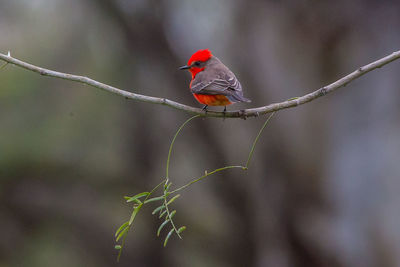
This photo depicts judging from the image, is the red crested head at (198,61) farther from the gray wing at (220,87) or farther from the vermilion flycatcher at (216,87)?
the gray wing at (220,87)

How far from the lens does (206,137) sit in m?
7.78

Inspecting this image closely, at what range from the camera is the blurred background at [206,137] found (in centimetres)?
717

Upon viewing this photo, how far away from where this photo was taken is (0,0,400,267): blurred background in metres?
7.17

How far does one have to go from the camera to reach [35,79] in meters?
8.62

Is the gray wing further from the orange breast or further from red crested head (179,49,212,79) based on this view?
red crested head (179,49,212,79)

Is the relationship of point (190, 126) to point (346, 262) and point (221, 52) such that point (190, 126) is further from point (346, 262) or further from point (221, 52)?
point (346, 262)

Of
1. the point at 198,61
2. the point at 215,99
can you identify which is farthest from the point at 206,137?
the point at 215,99

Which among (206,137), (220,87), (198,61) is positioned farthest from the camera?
(206,137)

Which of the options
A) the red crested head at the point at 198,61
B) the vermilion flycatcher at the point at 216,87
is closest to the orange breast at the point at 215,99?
the vermilion flycatcher at the point at 216,87

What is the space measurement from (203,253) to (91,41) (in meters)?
3.74

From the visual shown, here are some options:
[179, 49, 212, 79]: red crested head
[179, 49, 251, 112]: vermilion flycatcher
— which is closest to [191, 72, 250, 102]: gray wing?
[179, 49, 251, 112]: vermilion flycatcher

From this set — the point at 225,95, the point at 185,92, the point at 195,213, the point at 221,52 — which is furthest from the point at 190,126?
the point at 225,95

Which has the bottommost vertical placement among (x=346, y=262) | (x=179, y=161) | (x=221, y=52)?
(x=346, y=262)

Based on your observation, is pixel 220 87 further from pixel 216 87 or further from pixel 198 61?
pixel 198 61
